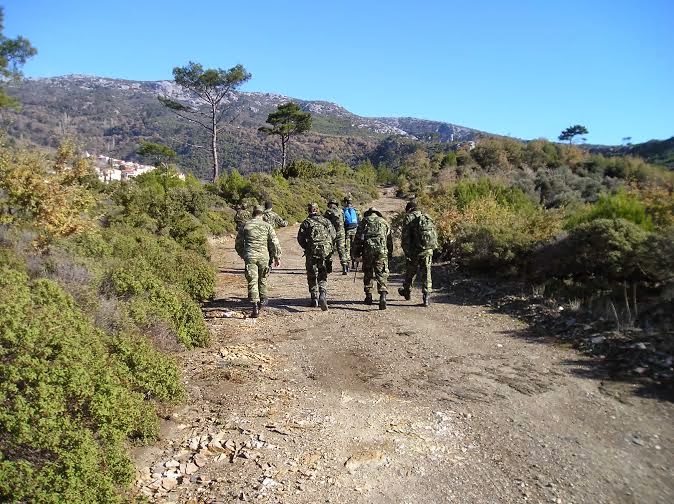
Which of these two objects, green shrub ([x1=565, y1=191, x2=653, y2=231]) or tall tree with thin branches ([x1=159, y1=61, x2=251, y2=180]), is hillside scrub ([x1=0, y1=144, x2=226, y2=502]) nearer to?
green shrub ([x1=565, y1=191, x2=653, y2=231])

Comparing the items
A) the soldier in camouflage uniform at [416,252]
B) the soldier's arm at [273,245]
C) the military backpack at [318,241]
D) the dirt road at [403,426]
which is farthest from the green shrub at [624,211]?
the soldier's arm at [273,245]

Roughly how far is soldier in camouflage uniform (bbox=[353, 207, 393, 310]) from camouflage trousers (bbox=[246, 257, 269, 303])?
183 centimetres

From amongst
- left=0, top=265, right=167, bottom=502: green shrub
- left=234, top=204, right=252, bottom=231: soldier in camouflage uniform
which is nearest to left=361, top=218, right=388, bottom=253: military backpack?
left=0, top=265, right=167, bottom=502: green shrub

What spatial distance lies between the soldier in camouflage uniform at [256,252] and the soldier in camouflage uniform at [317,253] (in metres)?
0.60

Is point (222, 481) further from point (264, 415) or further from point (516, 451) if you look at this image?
point (516, 451)

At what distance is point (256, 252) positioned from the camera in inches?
339

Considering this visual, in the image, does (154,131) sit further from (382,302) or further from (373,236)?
(382,302)

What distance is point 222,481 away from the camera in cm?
387

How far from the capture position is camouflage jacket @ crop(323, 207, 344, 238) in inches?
498

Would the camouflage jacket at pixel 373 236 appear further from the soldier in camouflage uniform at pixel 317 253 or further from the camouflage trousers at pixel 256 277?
the camouflage trousers at pixel 256 277

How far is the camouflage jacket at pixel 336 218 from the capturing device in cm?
1266

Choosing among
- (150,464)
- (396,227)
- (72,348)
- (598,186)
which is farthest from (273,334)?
(598,186)

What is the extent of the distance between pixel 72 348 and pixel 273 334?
4.12m

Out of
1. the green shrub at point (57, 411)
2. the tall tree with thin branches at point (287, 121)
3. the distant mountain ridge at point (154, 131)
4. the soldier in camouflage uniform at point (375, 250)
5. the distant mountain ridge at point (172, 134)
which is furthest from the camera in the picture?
the distant mountain ridge at point (154, 131)
